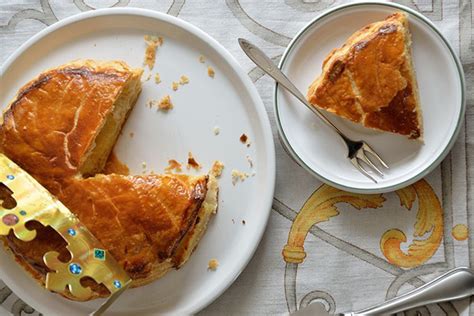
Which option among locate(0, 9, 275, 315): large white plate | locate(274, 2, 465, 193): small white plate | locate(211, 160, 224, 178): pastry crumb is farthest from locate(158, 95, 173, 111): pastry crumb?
locate(274, 2, 465, 193): small white plate

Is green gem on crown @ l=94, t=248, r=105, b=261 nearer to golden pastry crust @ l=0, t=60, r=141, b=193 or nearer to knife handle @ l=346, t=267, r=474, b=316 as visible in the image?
golden pastry crust @ l=0, t=60, r=141, b=193

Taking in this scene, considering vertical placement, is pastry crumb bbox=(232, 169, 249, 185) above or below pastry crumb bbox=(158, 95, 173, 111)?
below

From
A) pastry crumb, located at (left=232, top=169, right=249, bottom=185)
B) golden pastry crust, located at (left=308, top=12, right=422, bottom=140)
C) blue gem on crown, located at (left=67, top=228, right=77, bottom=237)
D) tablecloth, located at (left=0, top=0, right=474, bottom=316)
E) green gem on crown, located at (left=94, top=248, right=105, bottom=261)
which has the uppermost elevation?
golden pastry crust, located at (left=308, top=12, right=422, bottom=140)

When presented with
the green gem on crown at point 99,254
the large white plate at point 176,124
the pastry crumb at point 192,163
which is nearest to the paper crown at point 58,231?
the green gem on crown at point 99,254

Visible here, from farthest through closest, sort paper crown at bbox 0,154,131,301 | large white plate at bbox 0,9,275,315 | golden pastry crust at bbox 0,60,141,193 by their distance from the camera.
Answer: large white plate at bbox 0,9,275,315, golden pastry crust at bbox 0,60,141,193, paper crown at bbox 0,154,131,301

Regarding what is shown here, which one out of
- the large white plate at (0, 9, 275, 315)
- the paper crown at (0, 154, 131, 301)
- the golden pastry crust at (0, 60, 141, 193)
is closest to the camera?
the paper crown at (0, 154, 131, 301)
